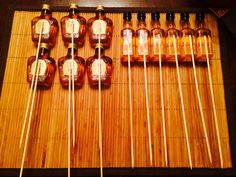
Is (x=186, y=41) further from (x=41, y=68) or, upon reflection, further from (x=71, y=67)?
(x=41, y=68)

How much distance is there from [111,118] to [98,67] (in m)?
0.25

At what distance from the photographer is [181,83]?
1.34 m

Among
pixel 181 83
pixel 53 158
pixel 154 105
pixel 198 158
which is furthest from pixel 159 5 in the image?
pixel 53 158

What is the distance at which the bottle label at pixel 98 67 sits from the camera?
1.27 meters

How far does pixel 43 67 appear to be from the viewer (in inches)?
50.4

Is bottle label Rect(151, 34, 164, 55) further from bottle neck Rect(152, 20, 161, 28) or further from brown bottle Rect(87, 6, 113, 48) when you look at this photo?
brown bottle Rect(87, 6, 113, 48)

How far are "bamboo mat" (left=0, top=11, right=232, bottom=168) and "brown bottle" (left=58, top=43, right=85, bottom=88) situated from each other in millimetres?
47

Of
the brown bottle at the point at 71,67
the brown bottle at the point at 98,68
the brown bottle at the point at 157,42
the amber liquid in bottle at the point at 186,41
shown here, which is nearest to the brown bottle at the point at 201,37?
the amber liquid in bottle at the point at 186,41

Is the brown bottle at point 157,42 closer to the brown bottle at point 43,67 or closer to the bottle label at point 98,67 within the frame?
the bottle label at point 98,67

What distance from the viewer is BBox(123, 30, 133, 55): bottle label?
4.34ft

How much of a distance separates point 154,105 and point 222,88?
345mm

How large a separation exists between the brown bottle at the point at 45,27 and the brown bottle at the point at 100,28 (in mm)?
181

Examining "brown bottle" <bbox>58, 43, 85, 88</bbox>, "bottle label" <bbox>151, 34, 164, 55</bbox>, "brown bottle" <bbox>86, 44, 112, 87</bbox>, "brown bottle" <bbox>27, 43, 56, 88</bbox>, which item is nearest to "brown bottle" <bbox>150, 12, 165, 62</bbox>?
"bottle label" <bbox>151, 34, 164, 55</bbox>

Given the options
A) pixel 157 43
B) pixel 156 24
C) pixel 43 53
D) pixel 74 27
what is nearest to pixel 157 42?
pixel 157 43
